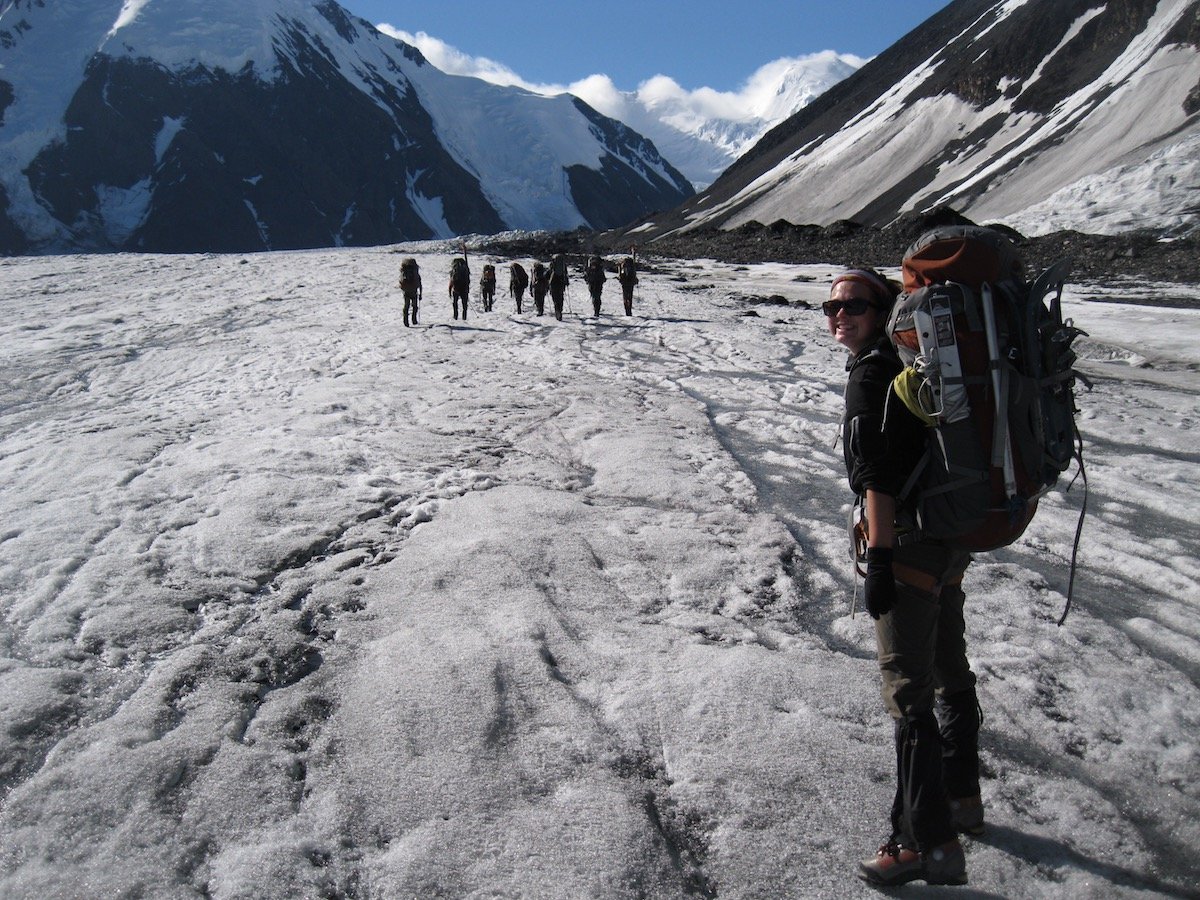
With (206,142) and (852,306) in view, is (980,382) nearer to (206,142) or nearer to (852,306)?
(852,306)

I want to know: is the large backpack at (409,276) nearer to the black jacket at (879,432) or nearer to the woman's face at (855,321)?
the woman's face at (855,321)

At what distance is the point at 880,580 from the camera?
2432 mm

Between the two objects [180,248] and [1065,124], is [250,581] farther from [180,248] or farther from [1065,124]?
[180,248]

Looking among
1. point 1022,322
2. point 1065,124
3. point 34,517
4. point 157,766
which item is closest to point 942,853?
point 1022,322

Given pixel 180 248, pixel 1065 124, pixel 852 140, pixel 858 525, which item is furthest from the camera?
pixel 180 248

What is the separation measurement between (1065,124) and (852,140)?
26208mm

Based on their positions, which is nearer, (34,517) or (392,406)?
(34,517)

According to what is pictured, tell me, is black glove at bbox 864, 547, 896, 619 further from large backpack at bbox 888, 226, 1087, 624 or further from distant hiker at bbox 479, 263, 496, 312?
distant hiker at bbox 479, 263, 496, 312

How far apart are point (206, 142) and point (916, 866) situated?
592 feet

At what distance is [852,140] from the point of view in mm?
73812

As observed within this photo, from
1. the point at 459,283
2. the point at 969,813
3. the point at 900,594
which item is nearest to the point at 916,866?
the point at 969,813

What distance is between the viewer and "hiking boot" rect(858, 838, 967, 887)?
8.25 ft

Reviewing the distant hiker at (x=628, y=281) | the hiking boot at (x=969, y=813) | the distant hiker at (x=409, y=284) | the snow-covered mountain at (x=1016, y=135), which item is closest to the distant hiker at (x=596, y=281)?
the distant hiker at (x=628, y=281)

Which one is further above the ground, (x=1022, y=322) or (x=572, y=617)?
(x=1022, y=322)
